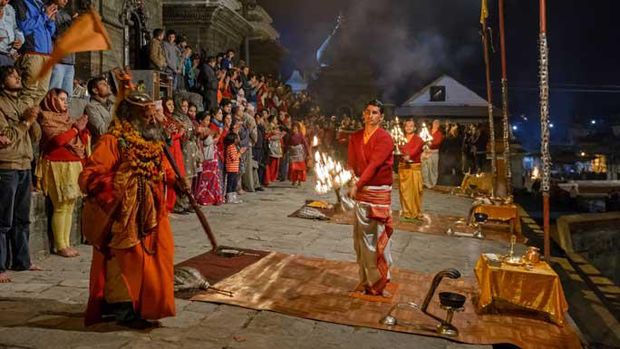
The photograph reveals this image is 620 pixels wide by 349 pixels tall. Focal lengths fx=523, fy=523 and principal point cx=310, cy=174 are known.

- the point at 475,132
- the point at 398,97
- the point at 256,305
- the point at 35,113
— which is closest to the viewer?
the point at 256,305

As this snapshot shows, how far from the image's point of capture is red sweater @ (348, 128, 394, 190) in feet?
19.6

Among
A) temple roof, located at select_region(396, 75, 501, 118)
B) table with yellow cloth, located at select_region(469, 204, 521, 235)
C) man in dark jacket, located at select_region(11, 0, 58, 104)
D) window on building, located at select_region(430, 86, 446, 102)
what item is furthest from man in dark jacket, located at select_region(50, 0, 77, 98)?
window on building, located at select_region(430, 86, 446, 102)

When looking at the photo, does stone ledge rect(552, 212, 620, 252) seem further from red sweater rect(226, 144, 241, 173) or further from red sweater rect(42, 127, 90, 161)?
red sweater rect(42, 127, 90, 161)

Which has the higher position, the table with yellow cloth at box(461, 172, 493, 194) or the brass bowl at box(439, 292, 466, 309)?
the table with yellow cloth at box(461, 172, 493, 194)

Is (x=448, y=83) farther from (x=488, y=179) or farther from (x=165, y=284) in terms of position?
(x=165, y=284)

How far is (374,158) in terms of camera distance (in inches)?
236

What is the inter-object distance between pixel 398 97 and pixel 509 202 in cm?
3701

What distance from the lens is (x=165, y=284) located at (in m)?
4.60

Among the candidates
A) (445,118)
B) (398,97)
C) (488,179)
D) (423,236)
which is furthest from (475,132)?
(398,97)

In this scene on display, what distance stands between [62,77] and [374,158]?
619 cm

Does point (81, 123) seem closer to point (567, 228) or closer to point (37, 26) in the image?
point (37, 26)

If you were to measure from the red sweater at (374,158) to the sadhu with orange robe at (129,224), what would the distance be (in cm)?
238

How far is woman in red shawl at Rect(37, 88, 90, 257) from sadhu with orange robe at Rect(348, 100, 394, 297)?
401 cm

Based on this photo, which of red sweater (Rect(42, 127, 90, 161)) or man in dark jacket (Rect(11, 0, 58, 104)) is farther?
man in dark jacket (Rect(11, 0, 58, 104))
